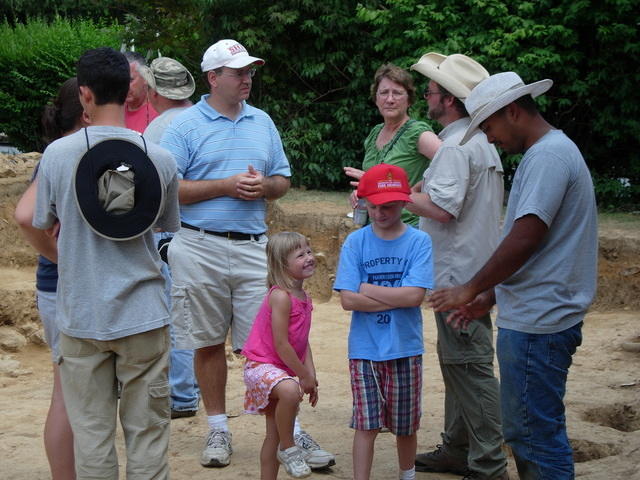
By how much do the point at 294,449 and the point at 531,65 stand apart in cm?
761

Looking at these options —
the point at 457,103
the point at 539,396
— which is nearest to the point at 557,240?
the point at 539,396

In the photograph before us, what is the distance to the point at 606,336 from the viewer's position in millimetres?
8148

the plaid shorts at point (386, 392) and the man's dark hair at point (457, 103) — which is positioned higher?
the man's dark hair at point (457, 103)

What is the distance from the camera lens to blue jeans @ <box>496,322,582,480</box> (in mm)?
3602

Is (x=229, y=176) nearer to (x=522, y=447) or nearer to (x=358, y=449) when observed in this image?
(x=358, y=449)

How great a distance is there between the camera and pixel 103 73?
357 cm

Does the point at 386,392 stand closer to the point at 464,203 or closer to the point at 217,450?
the point at 464,203

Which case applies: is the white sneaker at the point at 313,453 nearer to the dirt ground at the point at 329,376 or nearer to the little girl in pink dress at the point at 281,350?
the dirt ground at the point at 329,376

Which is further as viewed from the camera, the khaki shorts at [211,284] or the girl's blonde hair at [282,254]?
the khaki shorts at [211,284]

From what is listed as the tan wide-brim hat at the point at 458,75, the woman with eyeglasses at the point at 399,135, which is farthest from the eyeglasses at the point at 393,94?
the tan wide-brim hat at the point at 458,75

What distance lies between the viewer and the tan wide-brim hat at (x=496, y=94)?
143 inches

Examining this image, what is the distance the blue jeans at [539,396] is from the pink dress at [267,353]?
44.8 inches

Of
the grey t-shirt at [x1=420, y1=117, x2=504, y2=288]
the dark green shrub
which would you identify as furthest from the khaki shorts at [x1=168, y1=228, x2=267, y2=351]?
the dark green shrub

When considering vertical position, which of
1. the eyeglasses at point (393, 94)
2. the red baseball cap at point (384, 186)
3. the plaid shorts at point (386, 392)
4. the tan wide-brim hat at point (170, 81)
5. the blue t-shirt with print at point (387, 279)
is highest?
the tan wide-brim hat at point (170, 81)
